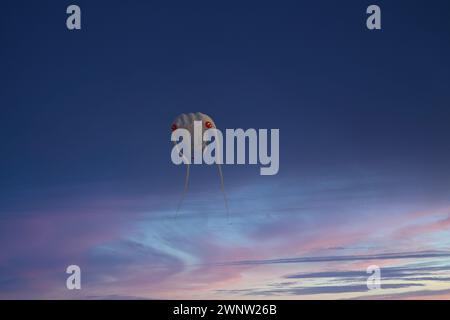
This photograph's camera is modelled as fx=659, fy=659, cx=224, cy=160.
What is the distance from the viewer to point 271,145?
19094mm

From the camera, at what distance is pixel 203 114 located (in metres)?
19.0
